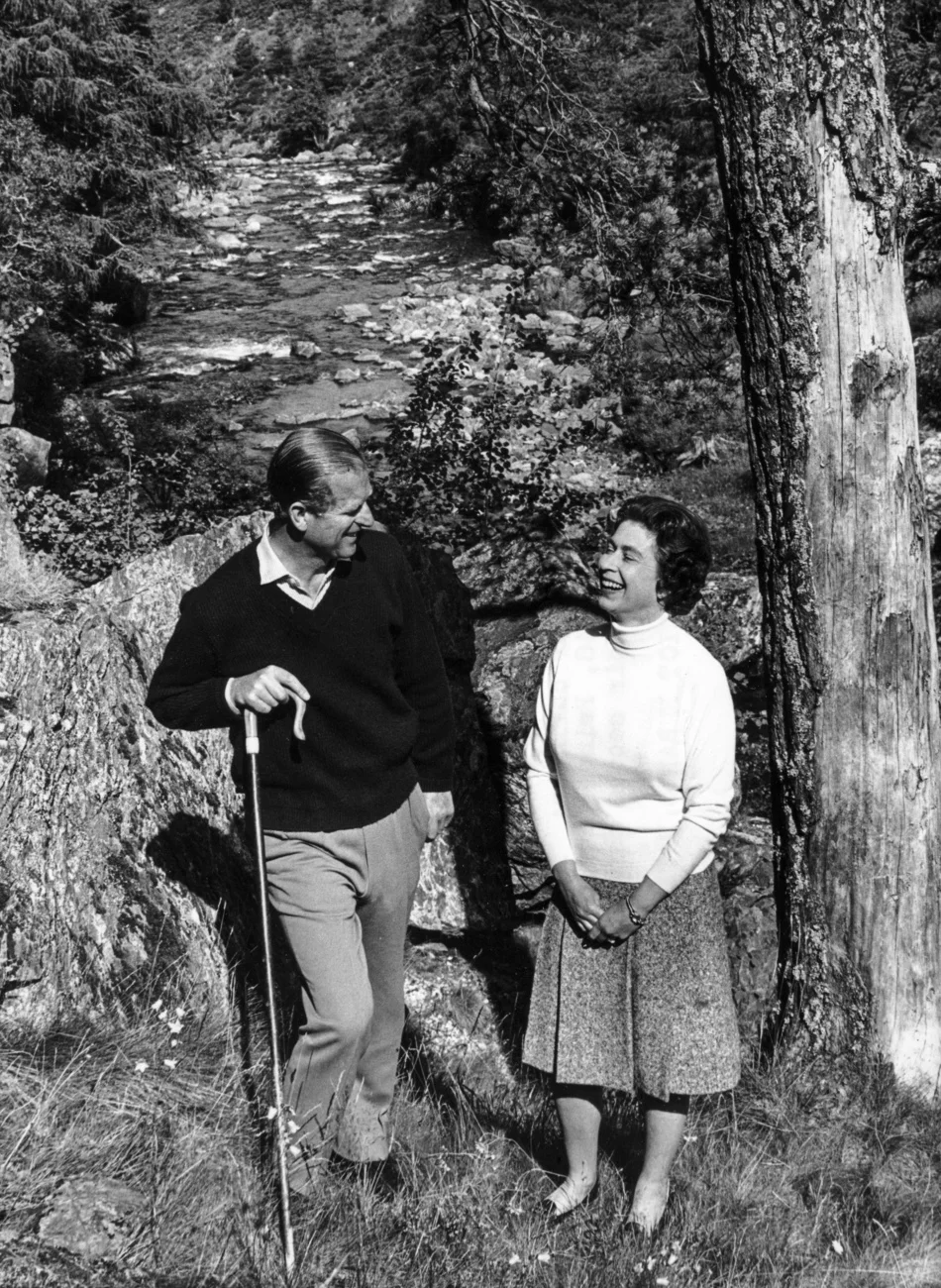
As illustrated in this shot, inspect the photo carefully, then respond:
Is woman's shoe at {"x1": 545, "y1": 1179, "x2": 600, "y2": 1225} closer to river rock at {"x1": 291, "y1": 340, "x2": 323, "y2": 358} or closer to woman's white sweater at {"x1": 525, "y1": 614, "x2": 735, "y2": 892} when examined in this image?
woman's white sweater at {"x1": 525, "y1": 614, "x2": 735, "y2": 892}

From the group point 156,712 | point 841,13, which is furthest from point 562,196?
point 156,712

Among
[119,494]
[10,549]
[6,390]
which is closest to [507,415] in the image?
[119,494]

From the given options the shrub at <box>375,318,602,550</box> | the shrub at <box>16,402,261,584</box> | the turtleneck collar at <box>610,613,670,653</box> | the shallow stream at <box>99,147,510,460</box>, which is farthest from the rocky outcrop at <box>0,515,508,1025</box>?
the shallow stream at <box>99,147,510,460</box>

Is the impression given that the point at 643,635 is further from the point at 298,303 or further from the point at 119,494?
the point at 298,303

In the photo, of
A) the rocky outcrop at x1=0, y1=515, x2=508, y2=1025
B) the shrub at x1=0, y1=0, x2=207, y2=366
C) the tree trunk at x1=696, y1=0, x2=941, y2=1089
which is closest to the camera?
the tree trunk at x1=696, y1=0, x2=941, y2=1089

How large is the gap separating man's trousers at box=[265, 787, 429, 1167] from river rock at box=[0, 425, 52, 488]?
22.3 ft

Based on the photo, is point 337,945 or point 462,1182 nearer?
point 337,945

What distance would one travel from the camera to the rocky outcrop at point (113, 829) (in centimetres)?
379

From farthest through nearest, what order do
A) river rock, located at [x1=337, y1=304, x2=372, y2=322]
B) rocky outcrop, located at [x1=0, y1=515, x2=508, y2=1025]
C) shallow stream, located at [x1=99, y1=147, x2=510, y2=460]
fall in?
river rock, located at [x1=337, y1=304, x2=372, y2=322] → shallow stream, located at [x1=99, y1=147, x2=510, y2=460] → rocky outcrop, located at [x1=0, y1=515, x2=508, y2=1025]

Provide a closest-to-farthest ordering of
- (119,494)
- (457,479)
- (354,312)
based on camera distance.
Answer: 1. (457,479)
2. (119,494)
3. (354,312)

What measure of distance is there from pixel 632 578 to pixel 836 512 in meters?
0.80

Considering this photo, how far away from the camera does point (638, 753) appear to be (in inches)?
115

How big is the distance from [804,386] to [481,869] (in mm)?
2095

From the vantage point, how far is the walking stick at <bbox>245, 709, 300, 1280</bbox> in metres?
2.55
